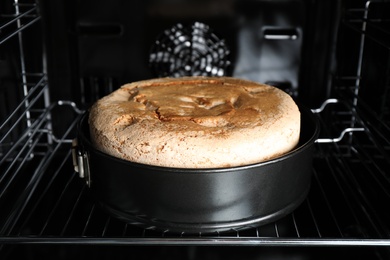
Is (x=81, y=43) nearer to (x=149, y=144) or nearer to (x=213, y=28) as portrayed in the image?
(x=213, y=28)

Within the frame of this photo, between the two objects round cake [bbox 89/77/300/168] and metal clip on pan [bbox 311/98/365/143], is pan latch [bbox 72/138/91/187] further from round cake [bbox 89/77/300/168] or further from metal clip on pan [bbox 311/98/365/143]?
metal clip on pan [bbox 311/98/365/143]

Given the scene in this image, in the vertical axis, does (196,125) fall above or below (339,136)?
above

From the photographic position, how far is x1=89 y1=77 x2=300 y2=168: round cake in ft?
3.23

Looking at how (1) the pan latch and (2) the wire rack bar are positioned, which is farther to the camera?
(1) the pan latch

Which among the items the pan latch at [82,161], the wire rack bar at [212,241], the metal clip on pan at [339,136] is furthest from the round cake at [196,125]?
the metal clip on pan at [339,136]

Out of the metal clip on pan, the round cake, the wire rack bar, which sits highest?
the round cake

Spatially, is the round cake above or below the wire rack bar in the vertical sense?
above

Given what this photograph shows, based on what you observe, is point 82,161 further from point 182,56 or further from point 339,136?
point 339,136

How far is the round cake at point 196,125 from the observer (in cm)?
99

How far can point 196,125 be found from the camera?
1.04m

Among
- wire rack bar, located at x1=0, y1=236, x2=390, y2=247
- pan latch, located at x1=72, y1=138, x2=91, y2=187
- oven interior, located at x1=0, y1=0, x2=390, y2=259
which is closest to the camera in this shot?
wire rack bar, located at x1=0, y1=236, x2=390, y2=247

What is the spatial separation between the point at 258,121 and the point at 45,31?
73 cm

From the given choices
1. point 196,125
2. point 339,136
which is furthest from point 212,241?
point 339,136

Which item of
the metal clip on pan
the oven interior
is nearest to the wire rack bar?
the oven interior
